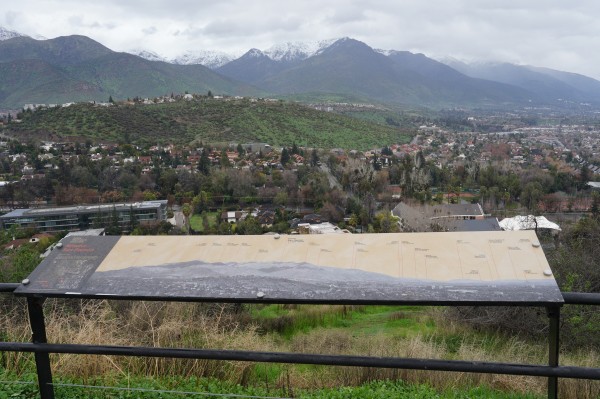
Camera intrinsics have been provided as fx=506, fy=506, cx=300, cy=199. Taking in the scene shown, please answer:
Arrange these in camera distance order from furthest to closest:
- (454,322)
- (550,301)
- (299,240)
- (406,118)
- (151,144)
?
(406,118)
(151,144)
(454,322)
(299,240)
(550,301)

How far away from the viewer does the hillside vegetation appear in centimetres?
4622

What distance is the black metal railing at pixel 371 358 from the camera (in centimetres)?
172

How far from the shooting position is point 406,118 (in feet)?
279

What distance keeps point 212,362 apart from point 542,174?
99.6 ft

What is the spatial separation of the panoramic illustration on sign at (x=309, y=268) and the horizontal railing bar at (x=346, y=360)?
0.21m

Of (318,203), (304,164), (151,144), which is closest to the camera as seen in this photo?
(318,203)

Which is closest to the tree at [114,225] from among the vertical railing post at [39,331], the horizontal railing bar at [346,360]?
the vertical railing post at [39,331]

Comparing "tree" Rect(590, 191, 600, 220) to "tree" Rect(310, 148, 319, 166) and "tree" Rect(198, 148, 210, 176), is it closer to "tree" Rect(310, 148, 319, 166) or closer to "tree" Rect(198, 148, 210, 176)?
"tree" Rect(310, 148, 319, 166)

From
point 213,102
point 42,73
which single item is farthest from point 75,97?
point 213,102

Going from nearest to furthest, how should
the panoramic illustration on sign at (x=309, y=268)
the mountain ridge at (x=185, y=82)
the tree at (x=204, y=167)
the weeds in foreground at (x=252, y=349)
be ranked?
the panoramic illustration on sign at (x=309, y=268) < the weeds in foreground at (x=252, y=349) < the tree at (x=204, y=167) < the mountain ridge at (x=185, y=82)

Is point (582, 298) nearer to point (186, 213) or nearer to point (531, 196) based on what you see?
point (186, 213)

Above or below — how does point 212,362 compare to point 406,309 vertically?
above

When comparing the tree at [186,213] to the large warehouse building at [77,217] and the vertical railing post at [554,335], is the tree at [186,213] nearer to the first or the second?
the large warehouse building at [77,217]

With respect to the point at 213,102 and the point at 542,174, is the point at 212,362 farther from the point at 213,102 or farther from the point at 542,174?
the point at 213,102
